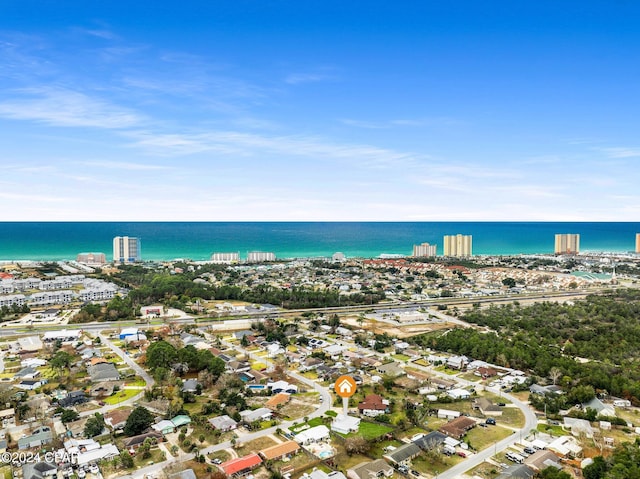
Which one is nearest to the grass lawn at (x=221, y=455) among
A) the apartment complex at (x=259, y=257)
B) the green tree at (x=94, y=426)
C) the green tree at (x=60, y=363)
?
the green tree at (x=94, y=426)

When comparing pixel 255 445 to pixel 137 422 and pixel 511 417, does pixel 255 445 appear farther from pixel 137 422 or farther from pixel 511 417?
pixel 511 417

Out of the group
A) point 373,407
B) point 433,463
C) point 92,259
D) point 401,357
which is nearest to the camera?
point 433,463

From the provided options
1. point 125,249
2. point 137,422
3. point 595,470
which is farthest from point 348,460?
point 125,249

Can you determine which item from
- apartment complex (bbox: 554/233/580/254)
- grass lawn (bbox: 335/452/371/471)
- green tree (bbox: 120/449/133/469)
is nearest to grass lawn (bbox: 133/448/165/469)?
green tree (bbox: 120/449/133/469)

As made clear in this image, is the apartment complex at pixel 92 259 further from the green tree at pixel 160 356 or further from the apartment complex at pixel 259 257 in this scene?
the green tree at pixel 160 356

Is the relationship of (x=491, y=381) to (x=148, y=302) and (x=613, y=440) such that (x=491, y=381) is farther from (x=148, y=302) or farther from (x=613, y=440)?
(x=148, y=302)

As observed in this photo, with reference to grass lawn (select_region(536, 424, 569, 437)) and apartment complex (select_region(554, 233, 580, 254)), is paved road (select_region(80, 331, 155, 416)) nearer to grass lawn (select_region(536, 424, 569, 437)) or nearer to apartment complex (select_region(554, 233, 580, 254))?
grass lawn (select_region(536, 424, 569, 437))

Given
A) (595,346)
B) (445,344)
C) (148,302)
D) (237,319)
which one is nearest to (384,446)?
(445,344)
